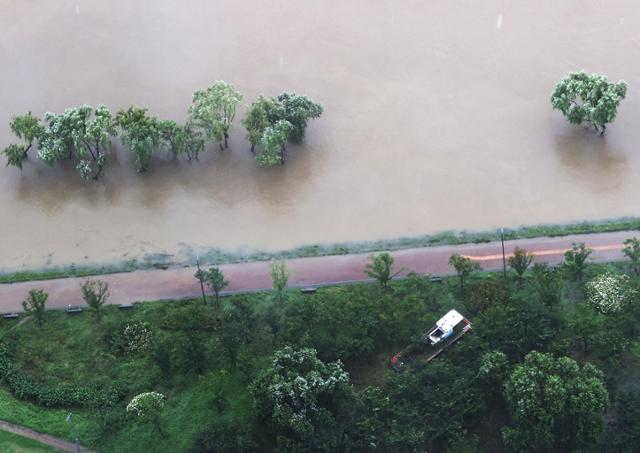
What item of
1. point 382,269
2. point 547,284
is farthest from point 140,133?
point 547,284

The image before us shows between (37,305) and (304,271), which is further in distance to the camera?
(304,271)

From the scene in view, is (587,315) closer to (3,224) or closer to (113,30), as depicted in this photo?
(3,224)

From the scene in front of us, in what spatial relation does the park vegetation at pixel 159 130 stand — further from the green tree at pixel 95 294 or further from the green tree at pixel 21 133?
the green tree at pixel 95 294

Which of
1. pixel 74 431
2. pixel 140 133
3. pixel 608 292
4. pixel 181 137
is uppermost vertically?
pixel 140 133

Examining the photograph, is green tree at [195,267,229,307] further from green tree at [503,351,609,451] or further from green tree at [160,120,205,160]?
green tree at [503,351,609,451]

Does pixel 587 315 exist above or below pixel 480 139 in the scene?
below

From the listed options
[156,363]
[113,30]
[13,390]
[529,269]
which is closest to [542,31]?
[529,269]

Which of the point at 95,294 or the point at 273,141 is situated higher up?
the point at 273,141

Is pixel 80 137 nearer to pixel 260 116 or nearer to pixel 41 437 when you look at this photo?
pixel 260 116
